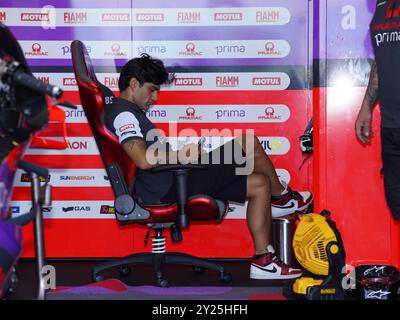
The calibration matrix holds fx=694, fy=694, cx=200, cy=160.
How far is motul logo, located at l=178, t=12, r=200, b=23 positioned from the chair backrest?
1256 mm

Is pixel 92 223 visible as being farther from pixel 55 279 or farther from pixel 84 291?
pixel 84 291

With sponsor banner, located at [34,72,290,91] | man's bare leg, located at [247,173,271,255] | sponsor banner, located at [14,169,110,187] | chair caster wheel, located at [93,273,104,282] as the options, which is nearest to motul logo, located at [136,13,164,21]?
sponsor banner, located at [34,72,290,91]

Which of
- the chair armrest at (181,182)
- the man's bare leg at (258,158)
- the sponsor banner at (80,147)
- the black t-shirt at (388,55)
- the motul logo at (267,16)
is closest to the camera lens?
the black t-shirt at (388,55)

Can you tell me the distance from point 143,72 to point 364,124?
1.22 metres

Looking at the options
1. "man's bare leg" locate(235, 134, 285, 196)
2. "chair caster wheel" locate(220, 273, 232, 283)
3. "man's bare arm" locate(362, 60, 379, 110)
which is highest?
"man's bare arm" locate(362, 60, 379, 110)

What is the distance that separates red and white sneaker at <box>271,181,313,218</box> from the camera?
411cm

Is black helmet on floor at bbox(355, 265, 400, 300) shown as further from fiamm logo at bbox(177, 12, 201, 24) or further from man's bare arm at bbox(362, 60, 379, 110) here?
fiamm logo at bbox(177, 12, 201, 24)

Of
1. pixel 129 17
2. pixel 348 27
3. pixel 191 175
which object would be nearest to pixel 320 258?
pixel 191 175

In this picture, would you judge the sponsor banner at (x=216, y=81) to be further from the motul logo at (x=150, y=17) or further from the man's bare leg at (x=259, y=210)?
the man's bare leg at (x=259, y=210)

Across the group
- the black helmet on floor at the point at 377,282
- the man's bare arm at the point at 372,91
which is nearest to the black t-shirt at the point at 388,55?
the man's bare arm at the point at 372,91

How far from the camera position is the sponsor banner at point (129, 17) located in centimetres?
470

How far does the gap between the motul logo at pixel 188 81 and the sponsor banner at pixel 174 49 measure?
0.15m

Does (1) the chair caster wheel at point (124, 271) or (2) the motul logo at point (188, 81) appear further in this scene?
(2) the motul logo at point (188, 81)

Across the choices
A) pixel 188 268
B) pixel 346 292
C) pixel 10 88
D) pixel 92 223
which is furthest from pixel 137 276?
pixel 10 88
